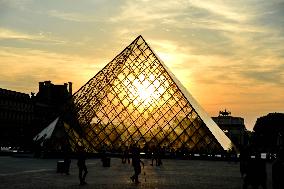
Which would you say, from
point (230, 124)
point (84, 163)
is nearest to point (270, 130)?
point (84, 163)

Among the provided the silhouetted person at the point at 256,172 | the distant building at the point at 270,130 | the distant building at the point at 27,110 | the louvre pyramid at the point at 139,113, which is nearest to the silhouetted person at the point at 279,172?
the silhouetted person at the point at 256,172

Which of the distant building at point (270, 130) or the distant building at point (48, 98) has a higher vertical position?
the distant building at point (48, 98)

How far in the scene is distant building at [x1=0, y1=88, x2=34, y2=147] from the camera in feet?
290

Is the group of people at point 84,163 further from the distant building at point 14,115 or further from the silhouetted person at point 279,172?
the distant building at point 14,115

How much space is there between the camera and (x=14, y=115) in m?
97.6

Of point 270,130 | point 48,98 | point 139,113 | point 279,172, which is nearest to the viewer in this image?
point 279,172

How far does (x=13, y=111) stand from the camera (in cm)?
9744

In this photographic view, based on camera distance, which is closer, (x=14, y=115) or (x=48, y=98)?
(x=14, y=115)

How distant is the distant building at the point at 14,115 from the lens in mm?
88500

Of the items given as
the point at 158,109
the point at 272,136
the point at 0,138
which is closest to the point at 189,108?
the point at 158,109

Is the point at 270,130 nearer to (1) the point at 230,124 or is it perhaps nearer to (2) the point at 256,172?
(2) the point at 256,172

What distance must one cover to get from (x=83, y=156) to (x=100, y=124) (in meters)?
30.2

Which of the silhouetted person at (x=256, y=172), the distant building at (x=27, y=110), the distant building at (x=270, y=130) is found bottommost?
the silhouetted person at (x=256, y=172)

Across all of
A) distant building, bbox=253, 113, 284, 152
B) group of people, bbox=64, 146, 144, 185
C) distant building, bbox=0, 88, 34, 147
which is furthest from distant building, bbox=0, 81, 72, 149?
group of people, bbox=64, 146, 144, 185
